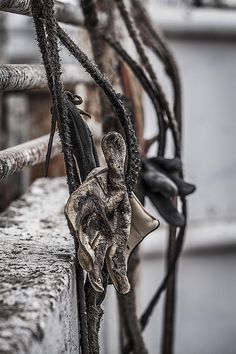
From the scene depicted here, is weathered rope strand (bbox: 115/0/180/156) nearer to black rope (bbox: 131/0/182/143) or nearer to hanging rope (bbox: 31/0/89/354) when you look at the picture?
black rope (bbox: 131/0/182/143)

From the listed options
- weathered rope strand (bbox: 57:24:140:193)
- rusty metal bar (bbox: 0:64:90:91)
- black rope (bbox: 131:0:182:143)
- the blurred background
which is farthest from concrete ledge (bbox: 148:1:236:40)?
weathered rope strand (bbox: 57:24:140:193)

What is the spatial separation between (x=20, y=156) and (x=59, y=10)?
0.22 m

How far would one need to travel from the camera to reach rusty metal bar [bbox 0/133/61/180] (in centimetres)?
61

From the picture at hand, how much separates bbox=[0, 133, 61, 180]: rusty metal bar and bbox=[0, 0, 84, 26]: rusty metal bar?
0.12m

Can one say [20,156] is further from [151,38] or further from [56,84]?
[151,38]

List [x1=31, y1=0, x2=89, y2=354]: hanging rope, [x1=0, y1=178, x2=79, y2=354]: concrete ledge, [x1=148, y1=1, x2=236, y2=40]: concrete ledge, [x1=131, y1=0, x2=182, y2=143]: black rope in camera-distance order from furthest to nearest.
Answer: [x1=148, y1=1, x2=236, y2=40]: concrete ledge
[x1=131, y1=0, x2=182, y2=143]: black rope
[x1=31, y1=0, x2=89, y2=354]: hanging rope
[x1=0, y1=178, x2=79, y2=354]: concrete ledge

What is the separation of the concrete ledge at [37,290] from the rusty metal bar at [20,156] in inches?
2.4

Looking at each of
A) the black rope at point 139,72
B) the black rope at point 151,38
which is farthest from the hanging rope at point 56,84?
the black rope at point 151,38

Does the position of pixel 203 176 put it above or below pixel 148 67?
below

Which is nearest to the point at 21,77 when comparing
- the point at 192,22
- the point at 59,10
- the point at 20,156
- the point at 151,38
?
the point at 20,156

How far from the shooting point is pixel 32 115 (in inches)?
75.2

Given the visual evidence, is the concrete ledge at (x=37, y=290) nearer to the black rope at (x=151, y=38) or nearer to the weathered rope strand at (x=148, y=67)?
the weathered rope strand at (x=148, y=67)

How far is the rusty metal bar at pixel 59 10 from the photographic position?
594 mm

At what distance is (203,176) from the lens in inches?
72.1
